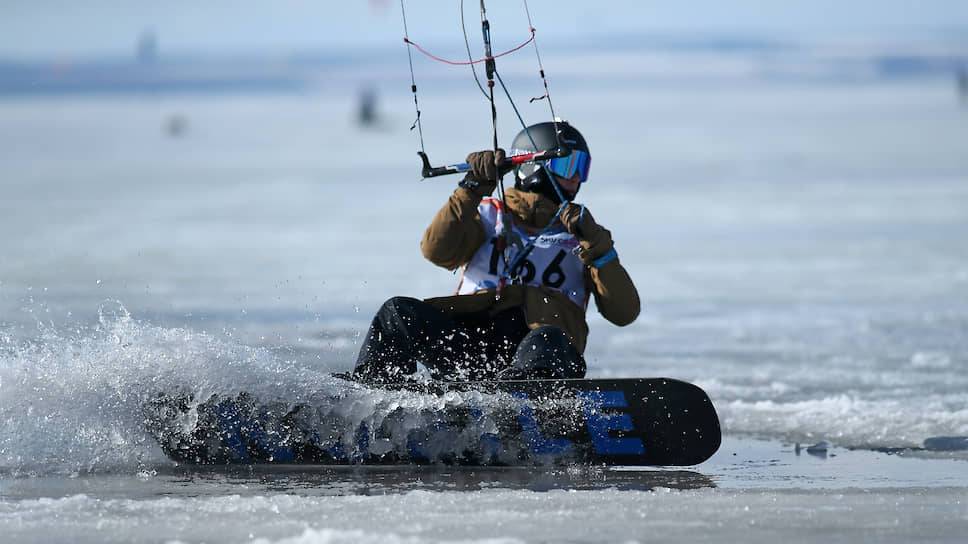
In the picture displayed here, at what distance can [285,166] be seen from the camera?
97.8 feet

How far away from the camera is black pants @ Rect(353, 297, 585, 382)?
19.1 feet

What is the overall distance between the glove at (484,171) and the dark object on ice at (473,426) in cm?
77

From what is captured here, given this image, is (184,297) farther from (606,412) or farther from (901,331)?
(606,412)

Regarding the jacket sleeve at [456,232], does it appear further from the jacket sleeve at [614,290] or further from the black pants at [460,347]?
the jacket sleeve at [614,290]

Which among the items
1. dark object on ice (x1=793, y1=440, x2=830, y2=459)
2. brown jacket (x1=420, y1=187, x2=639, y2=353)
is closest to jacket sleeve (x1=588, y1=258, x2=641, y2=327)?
brown jacket (x1=420, y1=187, x2=639, y2=353)

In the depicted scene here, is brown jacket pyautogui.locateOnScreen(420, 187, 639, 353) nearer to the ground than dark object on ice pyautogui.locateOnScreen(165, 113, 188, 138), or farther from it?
nearer to the ground

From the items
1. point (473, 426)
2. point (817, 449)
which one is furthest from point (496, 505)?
point (817, 449)

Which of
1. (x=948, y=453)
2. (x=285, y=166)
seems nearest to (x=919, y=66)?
(x=285, y=166)

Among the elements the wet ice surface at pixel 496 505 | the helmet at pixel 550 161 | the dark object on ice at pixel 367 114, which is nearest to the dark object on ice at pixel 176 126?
the dark object on ice at pixel 367 114

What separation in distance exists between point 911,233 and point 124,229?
8.47 meters

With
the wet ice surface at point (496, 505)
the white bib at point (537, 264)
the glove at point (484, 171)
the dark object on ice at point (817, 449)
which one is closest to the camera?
the wet ice surface at point (496, 505)

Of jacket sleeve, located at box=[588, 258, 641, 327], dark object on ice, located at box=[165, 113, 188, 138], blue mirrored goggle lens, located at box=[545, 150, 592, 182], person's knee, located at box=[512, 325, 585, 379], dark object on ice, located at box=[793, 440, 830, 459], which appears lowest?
dark object on ice, located at box=[793, 440, 830, 459]

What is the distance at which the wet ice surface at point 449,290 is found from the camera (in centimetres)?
480

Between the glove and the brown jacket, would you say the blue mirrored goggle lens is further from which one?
the glove
